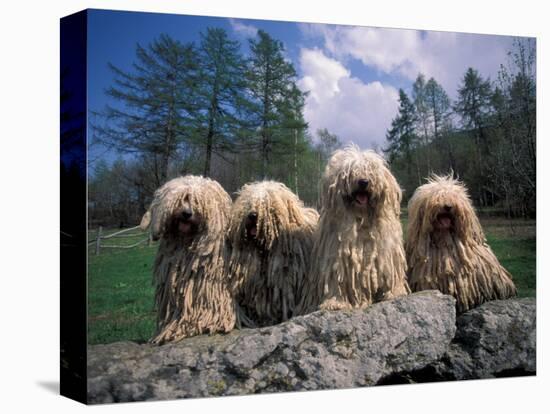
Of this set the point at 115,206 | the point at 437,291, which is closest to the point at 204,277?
the point at 115,206

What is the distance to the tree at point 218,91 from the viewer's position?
7.21m

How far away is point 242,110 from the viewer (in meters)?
7.42

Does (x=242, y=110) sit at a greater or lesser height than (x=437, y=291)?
greater

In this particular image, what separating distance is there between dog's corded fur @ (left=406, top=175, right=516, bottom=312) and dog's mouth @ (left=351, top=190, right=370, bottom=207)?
83 centimetres

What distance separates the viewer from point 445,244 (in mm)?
7582

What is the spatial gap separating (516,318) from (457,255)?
3.07ft

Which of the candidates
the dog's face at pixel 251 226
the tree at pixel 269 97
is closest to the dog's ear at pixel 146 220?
the dog's face at pixel 251 226

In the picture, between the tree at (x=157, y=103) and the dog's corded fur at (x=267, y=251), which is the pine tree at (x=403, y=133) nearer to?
the dog's corded fur at (x=267, y=251)

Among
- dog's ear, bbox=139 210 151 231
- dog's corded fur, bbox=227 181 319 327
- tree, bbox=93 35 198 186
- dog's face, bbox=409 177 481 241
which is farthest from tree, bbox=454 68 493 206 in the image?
dog's ear, bbox=139 210 151 231

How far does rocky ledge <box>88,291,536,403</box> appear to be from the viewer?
21.5 ft

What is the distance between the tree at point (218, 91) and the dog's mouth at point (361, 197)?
1.19 metres

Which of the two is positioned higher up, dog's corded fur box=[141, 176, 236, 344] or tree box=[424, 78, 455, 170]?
tree box=[424, 78, 455, 170]

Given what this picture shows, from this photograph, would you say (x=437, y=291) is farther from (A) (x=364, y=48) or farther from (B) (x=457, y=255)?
(A) (x=364, y=48)

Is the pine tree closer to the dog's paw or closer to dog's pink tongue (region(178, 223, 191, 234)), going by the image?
the dog's paw
